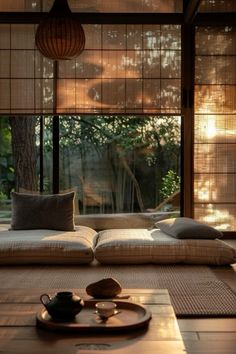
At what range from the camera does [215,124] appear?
643cm

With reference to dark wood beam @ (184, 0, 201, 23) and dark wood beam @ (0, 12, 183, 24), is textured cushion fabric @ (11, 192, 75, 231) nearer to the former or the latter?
dark wood beam @ (0, 12, 183, 24)

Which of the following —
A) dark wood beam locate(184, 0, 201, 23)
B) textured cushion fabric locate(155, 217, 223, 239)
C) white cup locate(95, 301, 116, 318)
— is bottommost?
white cup locate(95, 301, 116, 318)

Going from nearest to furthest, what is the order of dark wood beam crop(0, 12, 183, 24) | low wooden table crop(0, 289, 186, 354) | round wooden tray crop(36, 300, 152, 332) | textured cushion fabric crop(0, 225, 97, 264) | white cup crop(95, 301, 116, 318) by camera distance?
low wooden table crop(0, 289, 186, 354) → round wooden tray crop(36, 300, 152, 332) → white cup crop(95, 301, 116, 318) → textured cushion fabric crop(0, 225, 97, 264) → dark wood beam crop(0, 12, 183, 24)

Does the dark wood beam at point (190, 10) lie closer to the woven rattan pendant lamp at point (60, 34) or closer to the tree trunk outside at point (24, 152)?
the woven rattan pendant lamp at point (60, 34)

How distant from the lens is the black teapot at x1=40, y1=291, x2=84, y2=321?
7.82 feet

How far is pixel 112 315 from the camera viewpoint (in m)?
2.47

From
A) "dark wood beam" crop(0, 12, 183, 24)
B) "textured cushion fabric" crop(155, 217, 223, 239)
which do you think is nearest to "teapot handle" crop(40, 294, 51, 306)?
"textured cushion fabric" crop(155, 217, 223, 239)

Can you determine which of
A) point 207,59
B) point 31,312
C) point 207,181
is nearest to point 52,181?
point 207,181

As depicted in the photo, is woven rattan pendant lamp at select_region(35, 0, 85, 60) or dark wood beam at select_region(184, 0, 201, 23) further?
dark wood beam at select_region(184, 0, 201, 23)

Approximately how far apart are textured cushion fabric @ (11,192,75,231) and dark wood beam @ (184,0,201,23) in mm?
2395

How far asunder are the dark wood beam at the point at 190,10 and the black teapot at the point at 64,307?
3.94 metres

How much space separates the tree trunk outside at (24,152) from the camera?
6.48 metres

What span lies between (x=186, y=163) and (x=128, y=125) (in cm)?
84

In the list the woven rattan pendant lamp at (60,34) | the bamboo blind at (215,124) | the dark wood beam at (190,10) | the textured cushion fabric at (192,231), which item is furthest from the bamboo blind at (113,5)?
the textured cushion fabric at (192,231)
